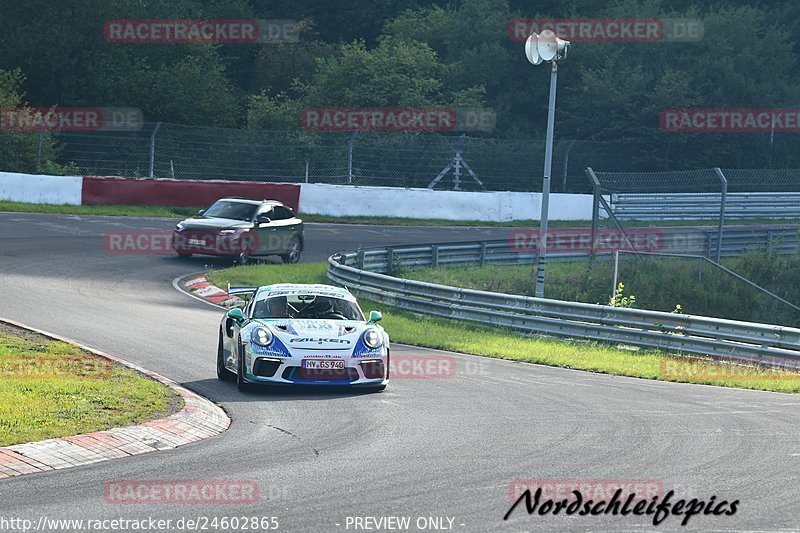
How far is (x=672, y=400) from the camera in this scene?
1328 cm

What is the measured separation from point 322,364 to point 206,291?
1082 centimetres

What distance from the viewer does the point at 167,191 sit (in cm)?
3534

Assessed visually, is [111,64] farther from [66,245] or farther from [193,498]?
[193,498]

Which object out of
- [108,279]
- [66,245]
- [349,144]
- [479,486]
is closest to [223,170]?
[349,144]

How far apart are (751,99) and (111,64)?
27.7 meters

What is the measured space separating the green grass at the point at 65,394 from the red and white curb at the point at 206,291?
7.62 m

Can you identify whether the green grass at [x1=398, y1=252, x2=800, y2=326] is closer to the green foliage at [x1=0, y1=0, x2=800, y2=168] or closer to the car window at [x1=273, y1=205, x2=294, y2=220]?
the car window at [x1=273, y1=205, x2=294, y2=220]

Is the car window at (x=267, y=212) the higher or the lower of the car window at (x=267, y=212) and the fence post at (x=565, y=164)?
the lower
